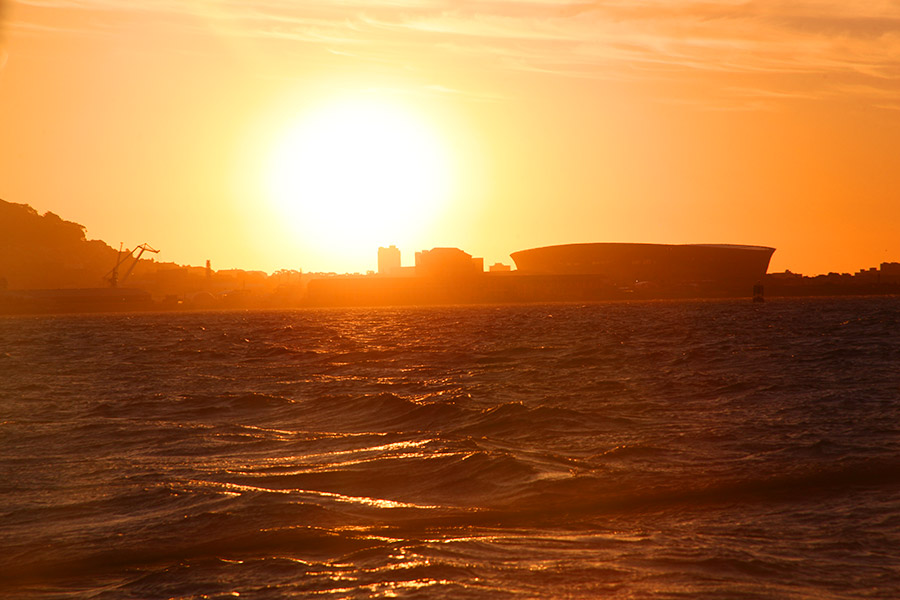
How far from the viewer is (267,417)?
27.2m

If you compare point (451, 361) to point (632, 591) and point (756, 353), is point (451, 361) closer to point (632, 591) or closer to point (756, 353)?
point (756, 353)

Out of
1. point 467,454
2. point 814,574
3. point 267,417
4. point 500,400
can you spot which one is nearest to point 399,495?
point 467,454

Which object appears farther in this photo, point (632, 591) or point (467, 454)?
point (467, 454)

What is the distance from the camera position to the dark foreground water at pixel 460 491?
36.6 feet

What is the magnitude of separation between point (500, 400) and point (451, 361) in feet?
70.8

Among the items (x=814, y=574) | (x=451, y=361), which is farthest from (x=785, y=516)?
(x=451, y=361)

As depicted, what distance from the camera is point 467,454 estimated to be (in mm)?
18875

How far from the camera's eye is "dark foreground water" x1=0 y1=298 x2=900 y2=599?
1115 centimetres

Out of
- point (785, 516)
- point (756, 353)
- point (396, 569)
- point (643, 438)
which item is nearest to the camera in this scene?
point (396, 569)

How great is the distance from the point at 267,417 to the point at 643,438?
38.6 feet

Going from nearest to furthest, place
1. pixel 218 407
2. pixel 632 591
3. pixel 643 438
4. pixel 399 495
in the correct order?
pixel 632 591
pixel 399 495
pixel 643 438
pixel 218 407

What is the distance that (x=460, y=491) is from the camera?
1596cm

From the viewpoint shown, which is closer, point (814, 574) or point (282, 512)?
point (814, 574)

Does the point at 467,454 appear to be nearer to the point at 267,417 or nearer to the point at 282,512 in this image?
the point at 282,512
